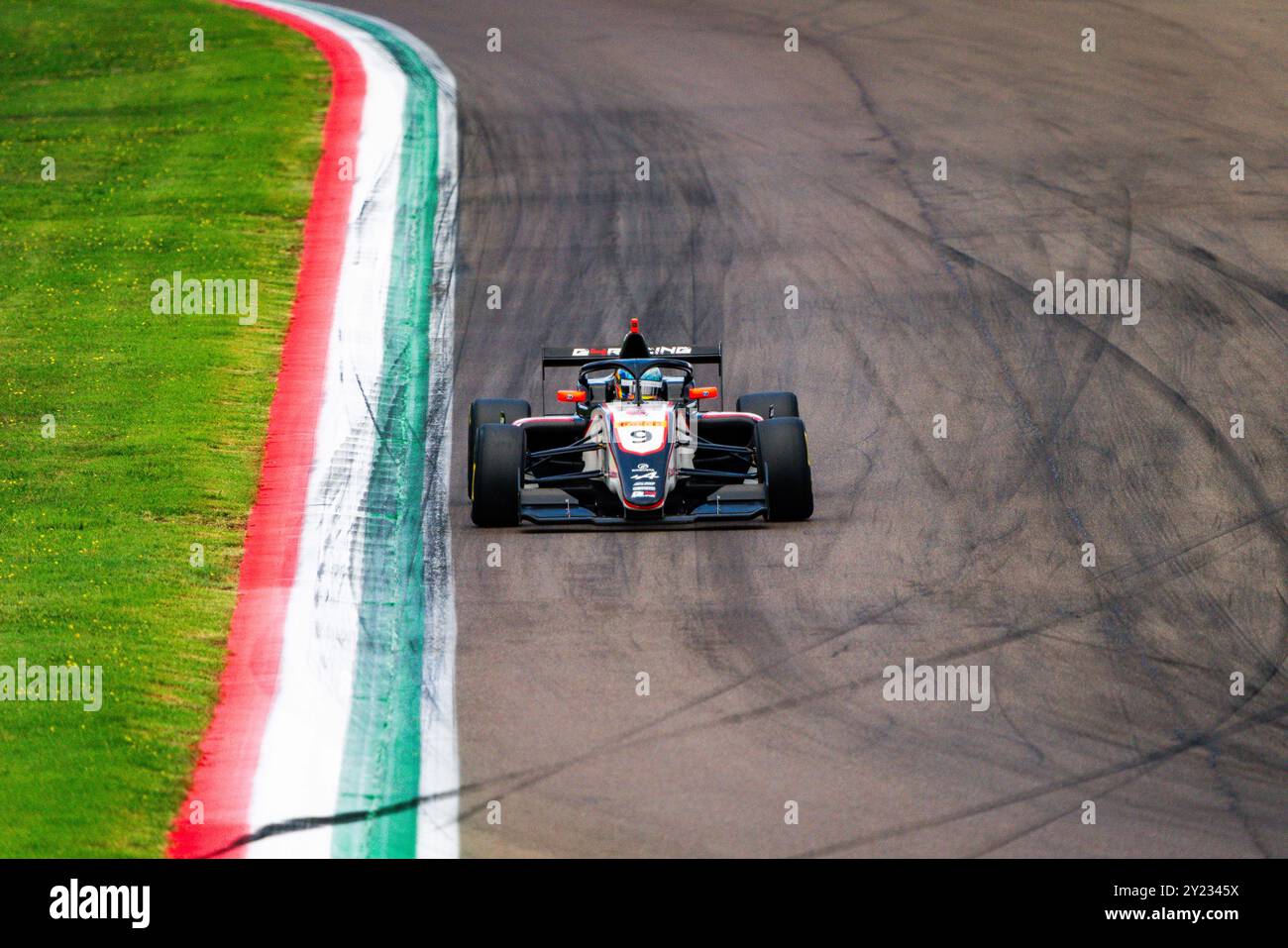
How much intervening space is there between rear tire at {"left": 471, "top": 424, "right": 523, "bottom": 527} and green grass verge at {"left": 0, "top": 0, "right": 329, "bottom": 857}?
1.97m

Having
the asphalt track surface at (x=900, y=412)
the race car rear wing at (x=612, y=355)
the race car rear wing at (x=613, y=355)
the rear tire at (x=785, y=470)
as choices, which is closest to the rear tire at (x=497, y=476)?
the asphalt track surface at (x=900, y=412)

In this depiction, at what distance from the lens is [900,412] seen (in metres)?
18.2

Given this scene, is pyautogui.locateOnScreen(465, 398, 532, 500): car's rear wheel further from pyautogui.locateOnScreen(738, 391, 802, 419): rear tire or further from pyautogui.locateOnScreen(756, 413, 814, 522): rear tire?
pyautogui.locateOnScreen(756, 413, 814, 522): rear tire

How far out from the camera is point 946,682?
40.6 feet

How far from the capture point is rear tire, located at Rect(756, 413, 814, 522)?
1500 centimetres

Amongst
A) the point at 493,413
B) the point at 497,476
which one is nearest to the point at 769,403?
the point at 493,413

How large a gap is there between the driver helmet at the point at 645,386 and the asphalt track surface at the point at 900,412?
4.15ft

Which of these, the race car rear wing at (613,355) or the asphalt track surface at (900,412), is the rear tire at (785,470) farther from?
the race car rear wing at (613,355)

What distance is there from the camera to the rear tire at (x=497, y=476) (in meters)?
14.9

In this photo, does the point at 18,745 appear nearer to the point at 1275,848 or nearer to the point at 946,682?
the point at 946,682

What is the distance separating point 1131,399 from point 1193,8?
16.0m

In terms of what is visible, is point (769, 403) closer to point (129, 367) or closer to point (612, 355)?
point (612, 355)

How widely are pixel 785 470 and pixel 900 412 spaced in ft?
11.3
